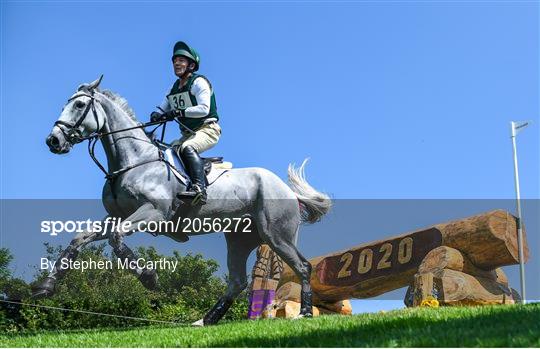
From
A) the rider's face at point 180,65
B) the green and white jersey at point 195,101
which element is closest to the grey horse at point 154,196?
the green and white jersey at point 195,101

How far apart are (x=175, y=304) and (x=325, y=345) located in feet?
26.4

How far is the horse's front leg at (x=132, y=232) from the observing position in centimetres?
820

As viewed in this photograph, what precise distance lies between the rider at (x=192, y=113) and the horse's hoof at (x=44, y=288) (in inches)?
75.5

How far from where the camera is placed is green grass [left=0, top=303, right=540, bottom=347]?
527 centimetres

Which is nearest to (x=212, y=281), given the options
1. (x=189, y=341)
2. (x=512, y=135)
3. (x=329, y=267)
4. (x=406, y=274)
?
(x=329, y=267)

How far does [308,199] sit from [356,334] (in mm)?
4244

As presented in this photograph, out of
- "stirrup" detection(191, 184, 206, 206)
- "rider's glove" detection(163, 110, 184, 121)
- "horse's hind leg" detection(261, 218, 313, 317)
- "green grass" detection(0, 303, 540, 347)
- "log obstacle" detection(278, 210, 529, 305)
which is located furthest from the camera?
"log obstacle" detection(278, 210, 529, 305)

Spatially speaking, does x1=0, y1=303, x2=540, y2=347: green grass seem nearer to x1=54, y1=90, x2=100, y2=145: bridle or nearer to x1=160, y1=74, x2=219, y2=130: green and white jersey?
x1=54, y1=90, x2=100, y2=145: bridle

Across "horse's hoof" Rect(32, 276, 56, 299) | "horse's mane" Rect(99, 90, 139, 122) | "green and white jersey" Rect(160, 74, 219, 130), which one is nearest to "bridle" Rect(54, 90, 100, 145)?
"horse's mane" Rect(99, 90, 139, 122)

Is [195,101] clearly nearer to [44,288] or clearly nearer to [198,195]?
[198,195]

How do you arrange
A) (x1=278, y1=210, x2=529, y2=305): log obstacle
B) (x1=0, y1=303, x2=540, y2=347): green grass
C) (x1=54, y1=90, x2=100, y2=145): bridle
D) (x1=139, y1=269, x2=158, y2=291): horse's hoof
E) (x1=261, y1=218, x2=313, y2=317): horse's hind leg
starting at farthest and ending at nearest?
(x1=278, y1=210, x2=529, y2=305): log obstacle → (x1=261, y1=218, x2=313, y2=317): horse's hind leg → (x1=54, y1=90, x2=100, y2=145): bridle → (x1=139, y1=269, x2=158, y2=291): horse's hoof → (x1=0, y1=303, x2=540, y2=347): green grass

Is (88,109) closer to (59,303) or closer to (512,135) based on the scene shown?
(59,303)

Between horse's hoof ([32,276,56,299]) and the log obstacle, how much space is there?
5.46 meters

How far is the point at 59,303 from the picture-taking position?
12.2 metres
